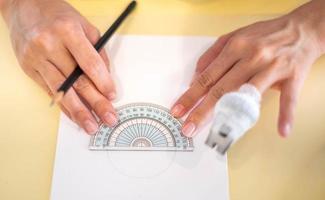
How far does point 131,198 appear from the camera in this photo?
524 millimetres

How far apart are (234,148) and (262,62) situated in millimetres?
148

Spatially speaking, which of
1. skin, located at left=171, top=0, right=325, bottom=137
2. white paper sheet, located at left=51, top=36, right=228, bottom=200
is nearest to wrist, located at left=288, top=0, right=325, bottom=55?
skin, located at left=171, top=0, right=325, bottom=137

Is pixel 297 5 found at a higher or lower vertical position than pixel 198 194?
higher

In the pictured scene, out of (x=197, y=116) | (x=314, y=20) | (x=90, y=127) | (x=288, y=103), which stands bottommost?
(x=90, y=127)

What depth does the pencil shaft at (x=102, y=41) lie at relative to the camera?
0.57 meters

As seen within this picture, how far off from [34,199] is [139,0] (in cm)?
44

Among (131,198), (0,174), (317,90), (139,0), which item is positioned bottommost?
(0,174)

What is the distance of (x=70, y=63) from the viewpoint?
602 millimetres

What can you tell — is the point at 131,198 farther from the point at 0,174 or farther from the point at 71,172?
the point at 0,174

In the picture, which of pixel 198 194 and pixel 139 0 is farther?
pixel 139 0

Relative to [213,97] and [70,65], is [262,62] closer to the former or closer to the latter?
[213,97]

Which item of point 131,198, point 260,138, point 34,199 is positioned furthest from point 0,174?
point 260,138

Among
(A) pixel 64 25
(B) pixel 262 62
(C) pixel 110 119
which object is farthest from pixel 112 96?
(B) pixel 262 62

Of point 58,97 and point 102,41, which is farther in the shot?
point 102,41
